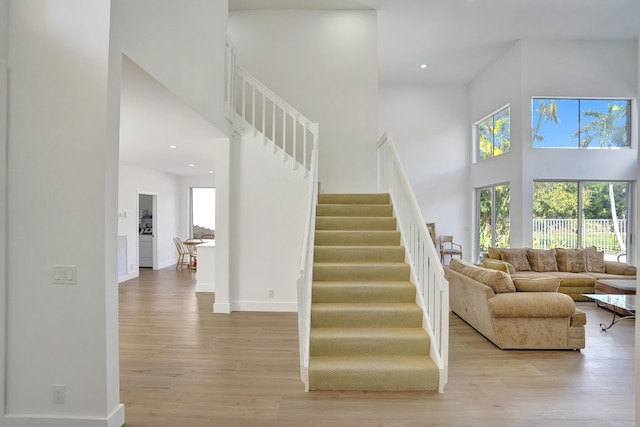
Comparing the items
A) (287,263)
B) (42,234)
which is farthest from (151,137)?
(42,234)

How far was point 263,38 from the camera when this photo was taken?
6465 mm

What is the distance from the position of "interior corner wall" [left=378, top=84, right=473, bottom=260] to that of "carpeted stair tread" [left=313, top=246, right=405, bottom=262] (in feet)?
19.6

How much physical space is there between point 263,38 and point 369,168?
3087mm

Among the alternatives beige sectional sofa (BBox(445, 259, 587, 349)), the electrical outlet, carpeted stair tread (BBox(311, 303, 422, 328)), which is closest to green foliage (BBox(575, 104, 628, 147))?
beige sectional sofa (BBox(445, 259, 587, 349))

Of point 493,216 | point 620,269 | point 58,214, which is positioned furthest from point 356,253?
point 493,216

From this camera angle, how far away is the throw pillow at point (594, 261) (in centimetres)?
646

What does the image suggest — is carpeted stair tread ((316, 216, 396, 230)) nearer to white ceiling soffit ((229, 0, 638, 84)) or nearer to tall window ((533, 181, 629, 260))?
white ceiling soffit ((229, 0, 638, 84))

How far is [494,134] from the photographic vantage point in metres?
8.87

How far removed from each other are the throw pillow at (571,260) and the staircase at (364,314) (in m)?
3.97

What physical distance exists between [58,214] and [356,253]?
3.01 meters

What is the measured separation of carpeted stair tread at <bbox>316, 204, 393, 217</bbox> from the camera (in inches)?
206

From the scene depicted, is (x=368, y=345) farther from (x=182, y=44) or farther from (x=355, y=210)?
(x=182, y=44)

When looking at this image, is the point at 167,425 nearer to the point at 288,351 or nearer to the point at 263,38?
the point at 288,351

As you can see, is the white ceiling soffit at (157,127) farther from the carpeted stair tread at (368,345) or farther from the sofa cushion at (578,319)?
the sofa cushion at (578,319)
